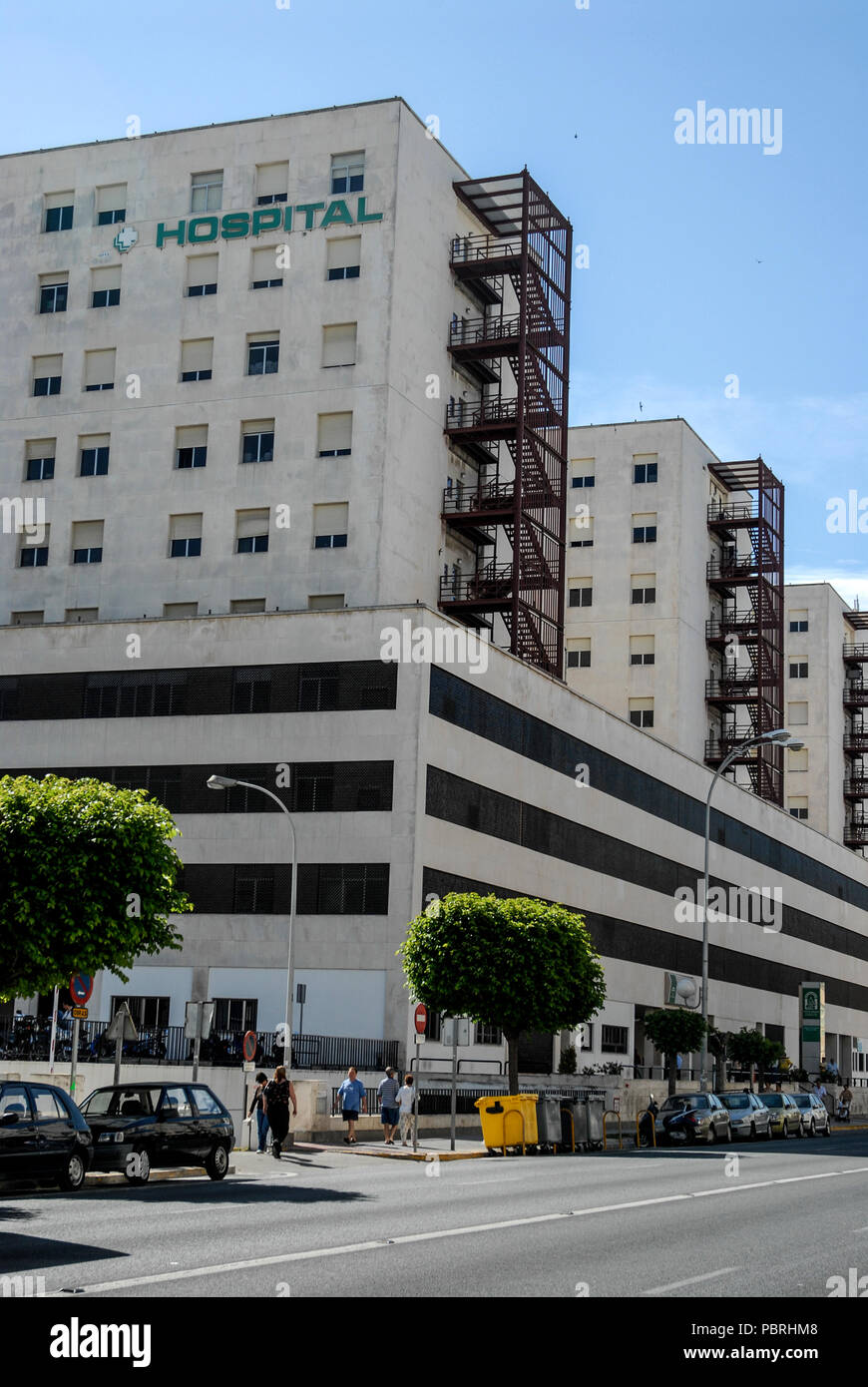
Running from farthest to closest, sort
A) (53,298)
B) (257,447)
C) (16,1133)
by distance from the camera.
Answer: (53,298), (257,447), (16,1133)

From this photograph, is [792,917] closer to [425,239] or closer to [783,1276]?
[425,239]

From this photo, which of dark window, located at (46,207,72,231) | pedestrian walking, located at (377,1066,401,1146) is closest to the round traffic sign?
pedestrian walking, located at (377,1066,401,1146)

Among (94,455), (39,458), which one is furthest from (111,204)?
(39,458)

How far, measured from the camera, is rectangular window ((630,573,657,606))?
7806 cm

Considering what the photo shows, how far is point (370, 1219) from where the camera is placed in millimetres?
17188

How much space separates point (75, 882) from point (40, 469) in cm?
3566

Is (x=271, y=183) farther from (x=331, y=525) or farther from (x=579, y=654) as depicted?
(x=579, y=654)


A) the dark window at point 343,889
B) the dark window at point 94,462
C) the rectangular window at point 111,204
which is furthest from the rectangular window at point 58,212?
the dark window at point 343,889

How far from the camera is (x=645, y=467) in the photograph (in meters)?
79.8

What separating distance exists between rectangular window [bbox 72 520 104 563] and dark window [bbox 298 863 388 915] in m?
16.9

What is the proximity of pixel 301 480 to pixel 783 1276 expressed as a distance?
147 feet

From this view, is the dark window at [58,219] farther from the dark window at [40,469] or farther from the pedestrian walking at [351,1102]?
the pedestrian walking at [351,1102]

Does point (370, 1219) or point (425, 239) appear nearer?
point (370, 1219)
